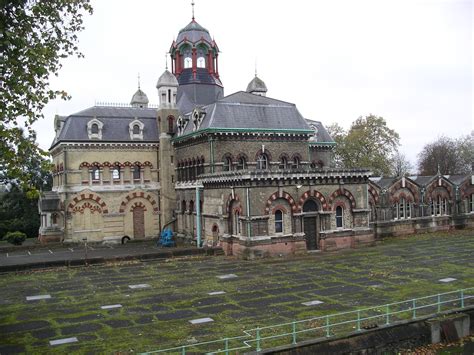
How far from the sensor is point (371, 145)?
210 ft

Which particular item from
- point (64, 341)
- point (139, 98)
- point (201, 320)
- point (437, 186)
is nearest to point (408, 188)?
point (437, 186)

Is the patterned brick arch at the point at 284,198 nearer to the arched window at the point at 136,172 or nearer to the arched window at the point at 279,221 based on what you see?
the arched window at the point at 279,221

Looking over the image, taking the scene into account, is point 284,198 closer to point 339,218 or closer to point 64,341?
point 339,218

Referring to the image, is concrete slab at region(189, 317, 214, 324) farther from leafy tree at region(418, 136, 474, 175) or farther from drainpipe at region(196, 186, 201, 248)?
leafy tree at region(418, 136, 474, 175)

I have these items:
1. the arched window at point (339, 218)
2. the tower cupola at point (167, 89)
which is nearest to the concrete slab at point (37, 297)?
the arched window at point (339, 218)

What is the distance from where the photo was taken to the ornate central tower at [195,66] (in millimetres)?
47812

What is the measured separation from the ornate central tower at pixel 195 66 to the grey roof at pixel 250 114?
7310 mm

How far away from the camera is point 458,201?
45.2 meters

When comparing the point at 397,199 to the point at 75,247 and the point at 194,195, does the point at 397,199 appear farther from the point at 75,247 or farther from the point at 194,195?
the point at 75,247

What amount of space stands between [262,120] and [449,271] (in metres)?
19.0

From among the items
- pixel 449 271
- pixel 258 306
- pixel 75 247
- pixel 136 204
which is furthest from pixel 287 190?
pixel 75 247

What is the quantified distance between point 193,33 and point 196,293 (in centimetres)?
3211

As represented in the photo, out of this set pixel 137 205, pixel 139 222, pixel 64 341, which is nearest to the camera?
pixel 64 341

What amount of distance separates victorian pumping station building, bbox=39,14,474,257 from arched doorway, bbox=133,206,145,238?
0.09m
